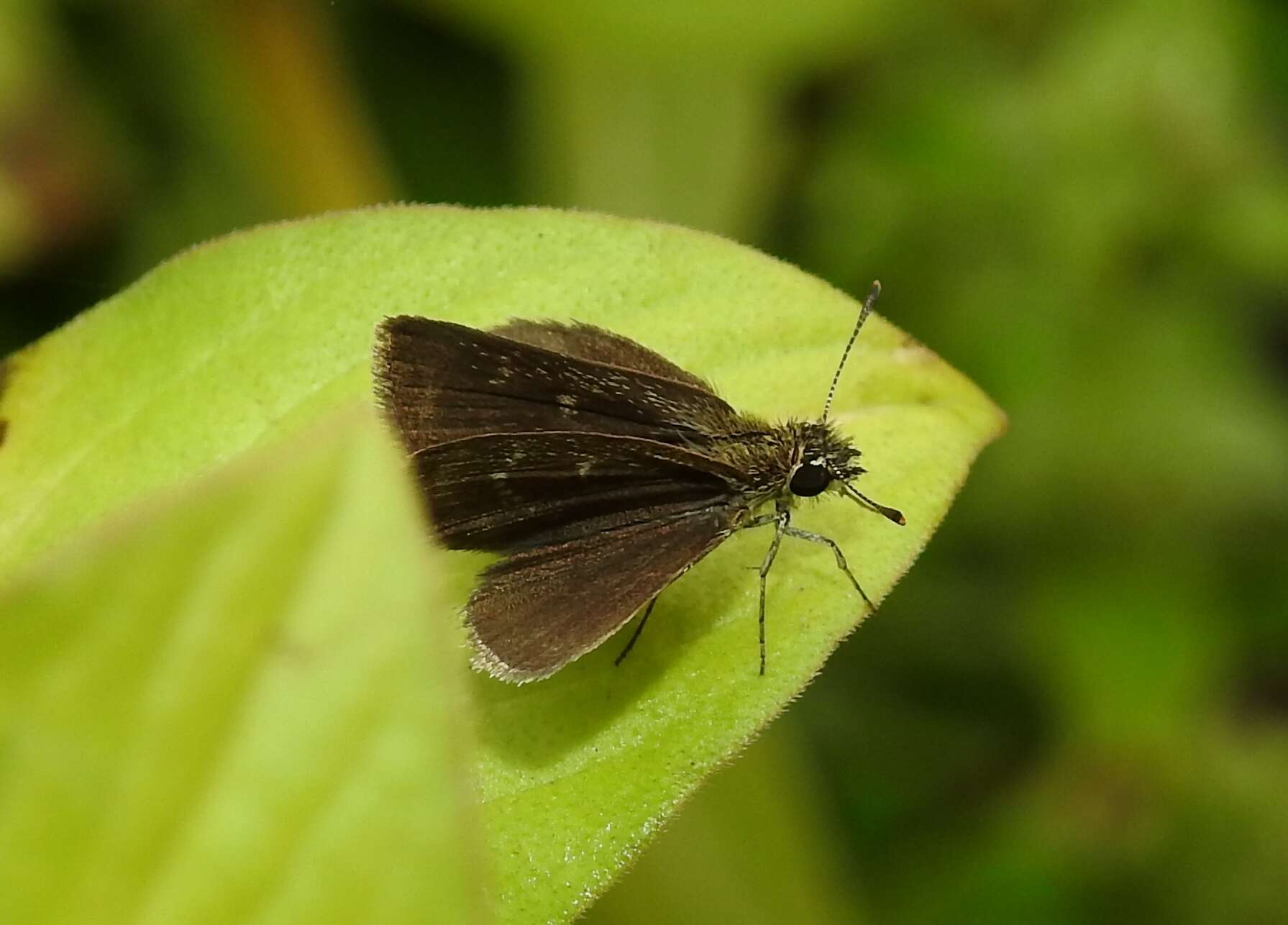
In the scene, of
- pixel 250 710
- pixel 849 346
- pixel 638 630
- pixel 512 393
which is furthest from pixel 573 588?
pixel 250 710

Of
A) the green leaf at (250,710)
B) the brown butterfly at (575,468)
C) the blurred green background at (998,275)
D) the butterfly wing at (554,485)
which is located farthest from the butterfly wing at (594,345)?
the blurred green background at (998,275)

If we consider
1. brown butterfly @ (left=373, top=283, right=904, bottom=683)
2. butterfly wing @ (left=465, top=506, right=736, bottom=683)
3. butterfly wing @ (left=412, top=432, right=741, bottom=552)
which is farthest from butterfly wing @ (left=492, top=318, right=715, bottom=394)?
butterfly wing @ (left=465, top=506, right=736, bottom=683)

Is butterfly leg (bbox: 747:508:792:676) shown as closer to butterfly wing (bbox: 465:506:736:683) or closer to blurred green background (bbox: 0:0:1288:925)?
butterfly wing (bbox: 465:506:736:683)

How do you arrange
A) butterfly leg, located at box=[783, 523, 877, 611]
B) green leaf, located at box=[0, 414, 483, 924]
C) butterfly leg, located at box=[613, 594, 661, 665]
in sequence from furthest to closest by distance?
butterfly leg, located at box=[613, 594, 661, 665] < butterfly leg, located at box=[783, 523, 877, 611] < green leaf, located at box=[0, 414, 483, 924]

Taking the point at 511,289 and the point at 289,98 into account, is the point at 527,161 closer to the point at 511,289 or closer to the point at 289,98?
the point at 289,98

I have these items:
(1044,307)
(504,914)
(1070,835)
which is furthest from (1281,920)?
(504,914)

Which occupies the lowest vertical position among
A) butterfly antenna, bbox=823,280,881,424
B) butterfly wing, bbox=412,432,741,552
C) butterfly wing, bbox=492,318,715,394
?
butterfly wing, bbox=412,432,741,552

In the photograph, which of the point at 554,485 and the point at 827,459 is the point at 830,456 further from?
the point at 554,485
